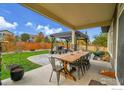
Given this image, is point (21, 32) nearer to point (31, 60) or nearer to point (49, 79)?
point (31, 60)

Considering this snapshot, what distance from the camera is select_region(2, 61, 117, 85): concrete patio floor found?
2873 millimetres

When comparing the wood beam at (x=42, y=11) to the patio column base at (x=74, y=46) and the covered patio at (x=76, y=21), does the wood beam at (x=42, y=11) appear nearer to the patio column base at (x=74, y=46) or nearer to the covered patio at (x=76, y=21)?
the covered patio at (x=76, y=21)

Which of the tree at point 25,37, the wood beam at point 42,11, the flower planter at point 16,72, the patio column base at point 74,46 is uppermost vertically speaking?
the wood beam at point 42,11

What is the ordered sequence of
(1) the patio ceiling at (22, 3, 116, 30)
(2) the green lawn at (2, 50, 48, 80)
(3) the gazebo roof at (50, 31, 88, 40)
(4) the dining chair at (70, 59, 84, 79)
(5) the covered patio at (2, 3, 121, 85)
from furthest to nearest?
(1) the patio ceiling at (22, 3, 116, 30) → (4) the dining chair at (70, 59, 84, 79) → (3) the gazebo roof at (50, 31, 88, 40) → (5) the covered patio at (2, 3, 121, 85) → (2) the green lawn at (2, 50, 48, 80)

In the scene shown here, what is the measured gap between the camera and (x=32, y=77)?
10.4 feet

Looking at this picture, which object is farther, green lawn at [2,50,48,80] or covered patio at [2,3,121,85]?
covered patio at [2,3,121,85]

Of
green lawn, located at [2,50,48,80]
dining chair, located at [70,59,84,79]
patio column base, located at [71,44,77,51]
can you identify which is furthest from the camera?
patio column base, located at [71,44,77,51]

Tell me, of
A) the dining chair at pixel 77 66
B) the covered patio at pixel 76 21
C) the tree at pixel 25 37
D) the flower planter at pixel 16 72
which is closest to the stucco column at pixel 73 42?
the covered patio at pixel 76 21

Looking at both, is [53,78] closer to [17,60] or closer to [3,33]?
[17,60]

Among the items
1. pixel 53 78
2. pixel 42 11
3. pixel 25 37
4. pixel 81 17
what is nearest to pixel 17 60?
pixel 25 37

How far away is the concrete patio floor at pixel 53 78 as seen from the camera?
2873mm

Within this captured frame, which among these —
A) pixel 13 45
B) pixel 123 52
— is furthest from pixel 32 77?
pixel 123 52

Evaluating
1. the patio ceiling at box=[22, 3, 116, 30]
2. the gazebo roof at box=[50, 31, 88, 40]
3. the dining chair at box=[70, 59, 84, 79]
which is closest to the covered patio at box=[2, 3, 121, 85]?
the patio ceiling at box=[22, 3, 116, 30]

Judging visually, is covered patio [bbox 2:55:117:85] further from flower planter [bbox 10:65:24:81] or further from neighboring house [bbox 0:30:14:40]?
neighboring house [bbox 0:30:14:40]
